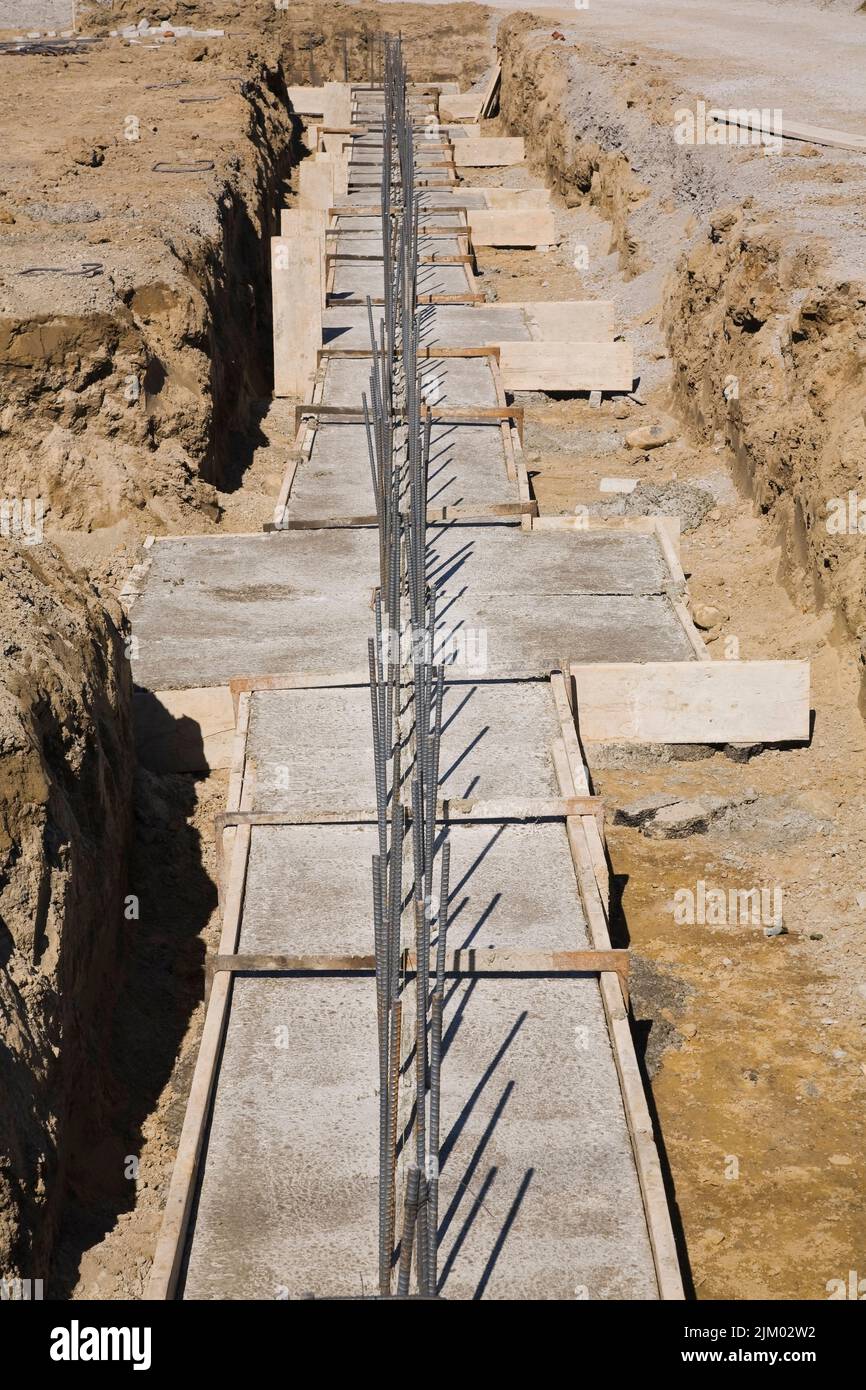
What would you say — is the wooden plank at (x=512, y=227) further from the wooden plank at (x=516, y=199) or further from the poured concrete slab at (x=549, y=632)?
the poured concrete slab at (x=549, y=632)

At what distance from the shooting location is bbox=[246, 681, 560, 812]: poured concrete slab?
7.42 meters

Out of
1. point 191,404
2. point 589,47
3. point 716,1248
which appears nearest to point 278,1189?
point 716,1248

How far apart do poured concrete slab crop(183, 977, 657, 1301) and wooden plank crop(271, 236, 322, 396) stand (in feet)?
29.6

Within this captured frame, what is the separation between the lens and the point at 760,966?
7020 millimetres

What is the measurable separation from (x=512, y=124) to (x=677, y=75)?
310 inches

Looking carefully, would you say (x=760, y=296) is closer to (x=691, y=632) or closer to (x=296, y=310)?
(x=691, y=632)

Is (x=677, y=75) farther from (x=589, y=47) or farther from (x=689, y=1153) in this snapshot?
(x=689, y=1153)

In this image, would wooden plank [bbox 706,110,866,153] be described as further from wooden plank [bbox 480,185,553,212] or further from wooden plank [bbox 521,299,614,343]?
wooden plank [bbox 480,185,553,212]

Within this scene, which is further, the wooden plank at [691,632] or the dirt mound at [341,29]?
the dirt mound at [341,29]

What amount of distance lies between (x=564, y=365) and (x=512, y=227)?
6633 mm

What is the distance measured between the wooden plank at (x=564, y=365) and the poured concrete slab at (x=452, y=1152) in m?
9.15

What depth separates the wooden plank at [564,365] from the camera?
550 inches

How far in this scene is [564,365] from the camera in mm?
14023

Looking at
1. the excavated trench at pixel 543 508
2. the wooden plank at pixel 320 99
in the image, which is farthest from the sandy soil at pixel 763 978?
the wooden plank at pixel 320 99
